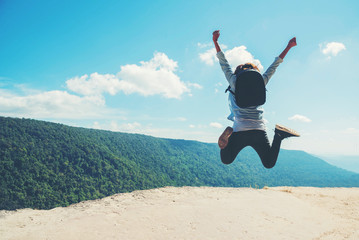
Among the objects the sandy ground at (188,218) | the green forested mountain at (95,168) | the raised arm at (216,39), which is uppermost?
the raised arm at (216,39)

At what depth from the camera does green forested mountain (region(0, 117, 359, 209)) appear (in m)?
83.0

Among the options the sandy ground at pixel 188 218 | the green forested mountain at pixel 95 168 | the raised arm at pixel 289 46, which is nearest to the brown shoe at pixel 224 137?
the raised arm at pixel 289 46

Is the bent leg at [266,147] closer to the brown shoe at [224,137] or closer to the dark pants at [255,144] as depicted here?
the dark pants at [255,144]

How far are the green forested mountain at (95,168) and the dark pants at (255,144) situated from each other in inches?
3314

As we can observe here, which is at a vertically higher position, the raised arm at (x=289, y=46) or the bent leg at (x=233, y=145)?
the raised arm at (x=289, y=46)

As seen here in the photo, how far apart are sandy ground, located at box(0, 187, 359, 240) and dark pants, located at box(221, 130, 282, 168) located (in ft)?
12.2

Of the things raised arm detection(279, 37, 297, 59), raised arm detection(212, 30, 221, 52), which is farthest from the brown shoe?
raised arm detection(279, 37, 297, 59)

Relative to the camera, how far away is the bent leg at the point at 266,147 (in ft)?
9.89

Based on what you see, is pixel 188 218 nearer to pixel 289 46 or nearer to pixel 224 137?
pixel 224 137

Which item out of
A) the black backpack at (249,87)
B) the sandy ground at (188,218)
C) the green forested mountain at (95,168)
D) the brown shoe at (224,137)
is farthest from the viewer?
the green forested mountain at (95,168)

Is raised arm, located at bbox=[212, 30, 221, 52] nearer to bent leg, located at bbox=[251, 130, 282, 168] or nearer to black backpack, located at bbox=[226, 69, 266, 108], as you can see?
black backpack, located at bbox=[226, 69, 266, 108]

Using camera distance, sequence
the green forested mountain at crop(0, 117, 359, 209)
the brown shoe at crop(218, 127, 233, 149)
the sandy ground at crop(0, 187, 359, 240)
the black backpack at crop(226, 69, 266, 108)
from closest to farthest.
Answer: the black backpack at crop(226, 69, 266, 108), the brown shoe at crop(218, 127, 233, 149), the sandy ground at crop(0, 187, 359, 240), the green forested mountain at crop(0, 117, 359, 209)

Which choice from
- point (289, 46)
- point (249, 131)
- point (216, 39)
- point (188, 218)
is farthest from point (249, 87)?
point (188, 218)

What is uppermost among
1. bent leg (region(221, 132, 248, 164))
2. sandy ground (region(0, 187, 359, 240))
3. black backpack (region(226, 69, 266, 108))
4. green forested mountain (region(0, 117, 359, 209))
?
black backpack (region(226, 69, 266, 108))
